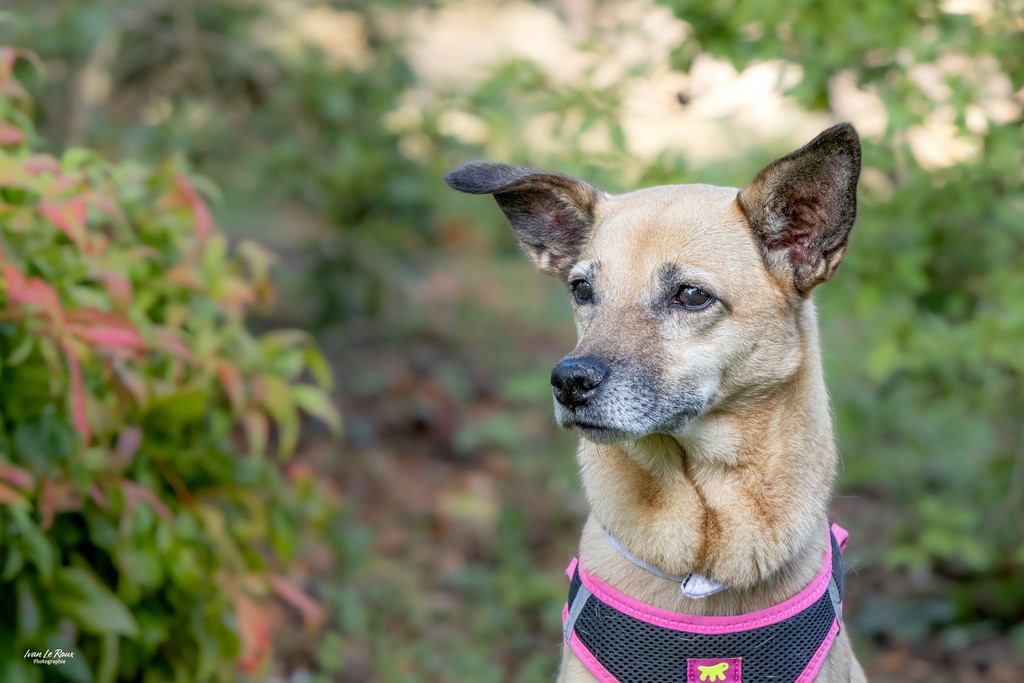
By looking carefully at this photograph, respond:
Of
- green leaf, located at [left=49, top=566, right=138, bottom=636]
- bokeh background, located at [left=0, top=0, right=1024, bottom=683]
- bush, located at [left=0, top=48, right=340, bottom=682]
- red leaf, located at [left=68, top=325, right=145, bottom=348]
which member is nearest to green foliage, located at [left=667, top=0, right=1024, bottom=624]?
bokeh background, located at [left=0, top=0, right=1024, bottom=683]

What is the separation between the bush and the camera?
361 centimetres

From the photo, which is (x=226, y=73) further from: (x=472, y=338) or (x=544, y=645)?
(x=544, y=645)

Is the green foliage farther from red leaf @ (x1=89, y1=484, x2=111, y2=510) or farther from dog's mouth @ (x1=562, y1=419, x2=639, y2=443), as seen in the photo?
red leaf @ (x1=89, y1=484, x2=111, y2=510)

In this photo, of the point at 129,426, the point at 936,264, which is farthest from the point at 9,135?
the point at 936,264

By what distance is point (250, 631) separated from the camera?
4277 mm

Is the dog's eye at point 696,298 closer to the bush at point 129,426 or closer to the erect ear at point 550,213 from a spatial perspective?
the erect ear at point 550,213

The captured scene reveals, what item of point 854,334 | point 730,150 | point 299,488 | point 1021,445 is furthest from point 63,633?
point 730,150

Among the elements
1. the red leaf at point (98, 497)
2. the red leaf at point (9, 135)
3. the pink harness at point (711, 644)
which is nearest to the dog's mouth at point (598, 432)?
the pink harness at point (711, 644)

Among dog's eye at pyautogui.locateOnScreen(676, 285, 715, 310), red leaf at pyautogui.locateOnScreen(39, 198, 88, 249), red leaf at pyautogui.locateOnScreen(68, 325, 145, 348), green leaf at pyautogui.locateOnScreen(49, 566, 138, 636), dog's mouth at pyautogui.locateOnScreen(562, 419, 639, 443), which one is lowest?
green leaf at pyautogui.locateOnScreen(49, 566, 138, 636)

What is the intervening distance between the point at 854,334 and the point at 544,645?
3137 mm

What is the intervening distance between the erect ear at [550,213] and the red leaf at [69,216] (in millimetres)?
1296

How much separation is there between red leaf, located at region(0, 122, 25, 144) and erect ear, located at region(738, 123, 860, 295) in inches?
88.6

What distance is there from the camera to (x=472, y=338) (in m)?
9.54

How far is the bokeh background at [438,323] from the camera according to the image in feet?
14.0
